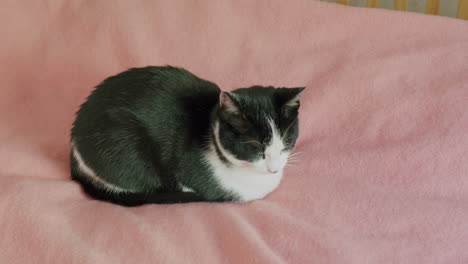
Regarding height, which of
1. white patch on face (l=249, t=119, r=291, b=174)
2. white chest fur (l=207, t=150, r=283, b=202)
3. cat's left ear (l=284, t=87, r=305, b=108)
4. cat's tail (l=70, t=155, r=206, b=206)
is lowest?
cat's tail (l=70, t=155, r=206, b=206)

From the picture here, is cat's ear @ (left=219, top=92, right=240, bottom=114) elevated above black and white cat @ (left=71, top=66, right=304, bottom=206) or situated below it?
above

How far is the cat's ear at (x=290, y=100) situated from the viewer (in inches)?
38.6

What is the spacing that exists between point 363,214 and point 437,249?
0.17 m

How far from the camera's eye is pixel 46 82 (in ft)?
4.95

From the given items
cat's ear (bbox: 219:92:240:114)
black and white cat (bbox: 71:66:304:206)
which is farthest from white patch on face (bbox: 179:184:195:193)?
cat's ear (bbox: 219:92:240:114)

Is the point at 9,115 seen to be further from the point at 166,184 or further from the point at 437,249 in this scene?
the point at 437,249

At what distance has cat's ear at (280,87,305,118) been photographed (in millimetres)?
981

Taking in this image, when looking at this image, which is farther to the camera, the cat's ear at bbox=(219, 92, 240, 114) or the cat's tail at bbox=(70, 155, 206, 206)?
the cat's tail at bbox=(70, 155, 206, 206)

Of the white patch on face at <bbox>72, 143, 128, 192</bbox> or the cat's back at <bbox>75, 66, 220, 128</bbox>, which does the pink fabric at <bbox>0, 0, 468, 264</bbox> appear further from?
the cat's back at <bbox>75, 66, 220, 128</bbox>

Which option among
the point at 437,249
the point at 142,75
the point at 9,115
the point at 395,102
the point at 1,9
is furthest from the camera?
the point at 1,9

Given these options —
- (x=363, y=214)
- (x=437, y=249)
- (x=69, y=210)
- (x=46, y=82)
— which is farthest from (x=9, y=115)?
Answer: (x=437, y=249)

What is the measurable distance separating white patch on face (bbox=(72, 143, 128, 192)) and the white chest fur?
0.24 meters

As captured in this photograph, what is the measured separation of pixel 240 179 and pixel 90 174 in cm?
37

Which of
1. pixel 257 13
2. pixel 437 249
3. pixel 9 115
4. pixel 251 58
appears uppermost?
pixel 257 13
